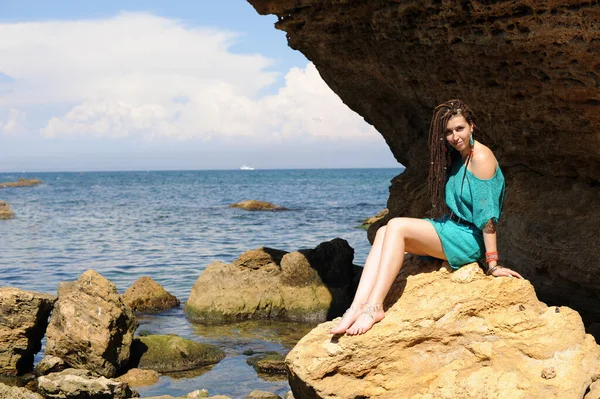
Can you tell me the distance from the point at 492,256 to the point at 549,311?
23.8 inches

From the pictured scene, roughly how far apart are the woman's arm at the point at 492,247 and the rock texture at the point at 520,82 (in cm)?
218

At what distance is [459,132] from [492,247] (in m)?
0.99

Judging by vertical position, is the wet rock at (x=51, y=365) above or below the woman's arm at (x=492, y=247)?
below

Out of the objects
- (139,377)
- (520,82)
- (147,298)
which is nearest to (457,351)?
(520,82)

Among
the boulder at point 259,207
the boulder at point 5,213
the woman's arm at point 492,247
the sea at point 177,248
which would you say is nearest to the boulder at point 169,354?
the sea at point 177,248

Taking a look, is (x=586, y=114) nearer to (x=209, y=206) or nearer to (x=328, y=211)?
(x=328, y=211)

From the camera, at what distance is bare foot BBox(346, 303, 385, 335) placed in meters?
5.48

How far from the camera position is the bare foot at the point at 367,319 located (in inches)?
216

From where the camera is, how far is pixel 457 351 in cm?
557

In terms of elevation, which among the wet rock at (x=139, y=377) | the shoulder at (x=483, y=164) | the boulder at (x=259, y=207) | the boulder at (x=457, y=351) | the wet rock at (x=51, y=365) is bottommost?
the wet rock at (x=139, y=377)

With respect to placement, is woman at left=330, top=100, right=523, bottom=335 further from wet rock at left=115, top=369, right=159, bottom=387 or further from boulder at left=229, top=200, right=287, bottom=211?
boulder at left=229, top=200, right=287, bottom=211

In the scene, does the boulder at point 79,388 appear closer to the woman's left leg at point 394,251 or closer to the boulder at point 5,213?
the woman's left leg at point 394,251

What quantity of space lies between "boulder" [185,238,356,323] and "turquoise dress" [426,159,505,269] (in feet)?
23.5

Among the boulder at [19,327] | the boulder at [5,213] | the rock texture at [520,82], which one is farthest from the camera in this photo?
the boulder at [5,213]
